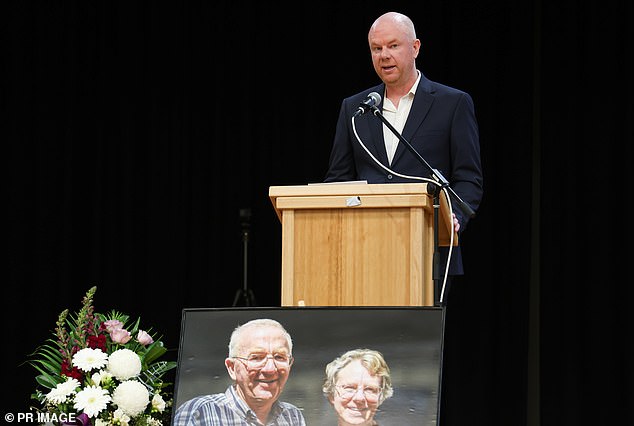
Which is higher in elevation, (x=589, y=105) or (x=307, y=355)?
(x=589, y=105)

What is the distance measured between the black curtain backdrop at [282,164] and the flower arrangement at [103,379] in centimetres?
238

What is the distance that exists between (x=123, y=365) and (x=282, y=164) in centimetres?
296

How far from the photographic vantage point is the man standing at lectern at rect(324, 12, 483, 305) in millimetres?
3475

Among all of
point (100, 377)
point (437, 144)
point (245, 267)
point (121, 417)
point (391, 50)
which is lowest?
point (121, 417)

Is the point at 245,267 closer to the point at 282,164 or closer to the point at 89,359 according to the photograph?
the point at 282,164

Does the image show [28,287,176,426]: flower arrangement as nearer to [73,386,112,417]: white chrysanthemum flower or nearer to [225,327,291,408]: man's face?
[73,386,112,417]: white chrysanthemum flower

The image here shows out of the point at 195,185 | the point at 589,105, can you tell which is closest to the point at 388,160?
the point at 589,105

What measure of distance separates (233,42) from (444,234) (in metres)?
2.87

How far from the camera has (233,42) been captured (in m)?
5.81

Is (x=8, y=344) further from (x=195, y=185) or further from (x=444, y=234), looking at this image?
(x=444, y=234)

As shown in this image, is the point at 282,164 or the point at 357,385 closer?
the point at 357,385

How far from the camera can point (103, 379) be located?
2826mm

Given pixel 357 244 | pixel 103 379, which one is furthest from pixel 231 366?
pixel 357 244

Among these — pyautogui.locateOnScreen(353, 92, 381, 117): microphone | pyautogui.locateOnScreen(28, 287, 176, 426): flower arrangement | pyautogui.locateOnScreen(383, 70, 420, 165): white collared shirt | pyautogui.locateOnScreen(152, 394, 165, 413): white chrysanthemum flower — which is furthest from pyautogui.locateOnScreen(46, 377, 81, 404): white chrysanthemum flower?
pyautogui.locateOnScreen(383, 70, 420, 165): white collared shirt
